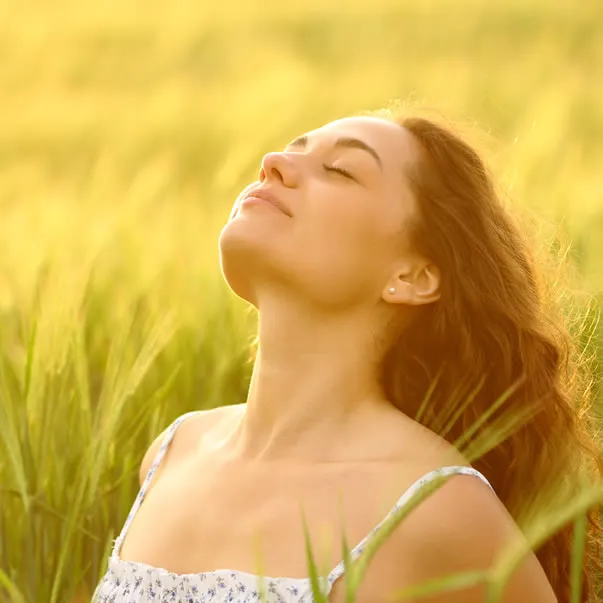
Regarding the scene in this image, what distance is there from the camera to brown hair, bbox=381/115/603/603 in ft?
4.18

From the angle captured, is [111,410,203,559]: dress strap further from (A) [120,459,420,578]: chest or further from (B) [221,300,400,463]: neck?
(B) [221,300,400,463]: neck

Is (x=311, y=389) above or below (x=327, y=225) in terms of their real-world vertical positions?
below

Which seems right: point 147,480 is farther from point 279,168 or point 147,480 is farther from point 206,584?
point 279,168

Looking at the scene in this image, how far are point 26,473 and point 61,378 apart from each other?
5.3 inches

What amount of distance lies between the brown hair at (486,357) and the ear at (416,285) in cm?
1

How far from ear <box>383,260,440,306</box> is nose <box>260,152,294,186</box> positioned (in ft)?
0.50

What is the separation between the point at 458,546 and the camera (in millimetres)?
1085

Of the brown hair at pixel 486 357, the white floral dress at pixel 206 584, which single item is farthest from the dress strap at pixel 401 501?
the brown hair at pixel 486 357

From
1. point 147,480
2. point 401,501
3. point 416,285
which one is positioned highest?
point 416,285

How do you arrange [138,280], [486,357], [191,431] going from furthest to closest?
1. [138,280]
2. [191,431]
3. [486,357]

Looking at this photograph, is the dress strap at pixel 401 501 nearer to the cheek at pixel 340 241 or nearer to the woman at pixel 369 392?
the woman at pixel 369 392

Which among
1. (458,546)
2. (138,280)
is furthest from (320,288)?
(138,280)

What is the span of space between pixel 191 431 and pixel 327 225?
34 centimetres

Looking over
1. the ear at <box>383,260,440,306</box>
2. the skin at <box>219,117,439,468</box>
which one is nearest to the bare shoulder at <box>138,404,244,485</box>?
the skin at <box>219,117,439,468</box>
